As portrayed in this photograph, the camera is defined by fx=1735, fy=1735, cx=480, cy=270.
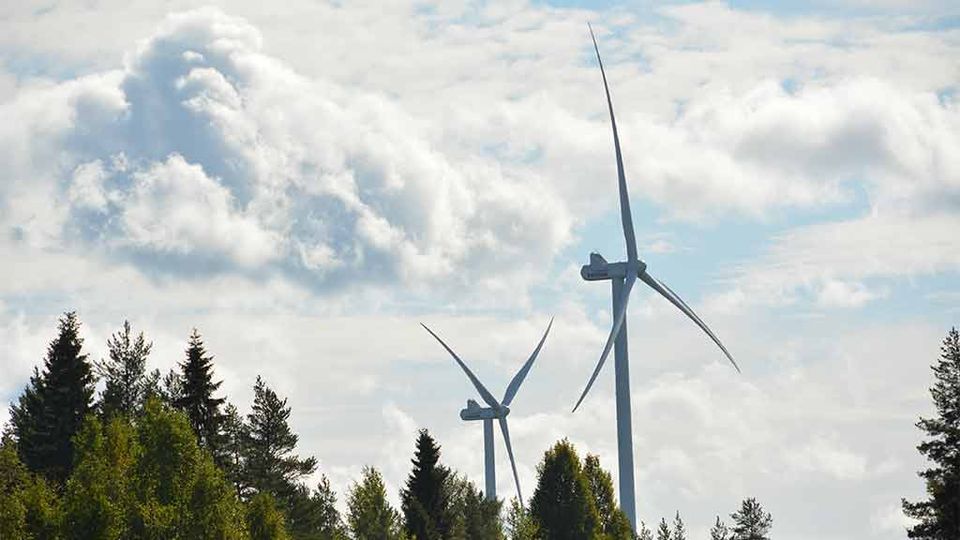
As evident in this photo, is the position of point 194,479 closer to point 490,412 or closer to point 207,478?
point 207,478

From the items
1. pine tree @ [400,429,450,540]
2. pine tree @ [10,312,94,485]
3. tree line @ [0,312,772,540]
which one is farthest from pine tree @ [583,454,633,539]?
pine tree @ [10,312,94,485]

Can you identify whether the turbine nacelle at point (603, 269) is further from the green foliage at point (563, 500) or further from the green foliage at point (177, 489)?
the green foliage at point (177, 489)

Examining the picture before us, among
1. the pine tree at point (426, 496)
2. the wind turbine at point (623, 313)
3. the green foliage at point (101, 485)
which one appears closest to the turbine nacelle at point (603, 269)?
the wind turbine at point (623, 313)

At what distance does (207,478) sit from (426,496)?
32.2 m

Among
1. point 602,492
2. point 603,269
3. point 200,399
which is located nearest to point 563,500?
point 602,492

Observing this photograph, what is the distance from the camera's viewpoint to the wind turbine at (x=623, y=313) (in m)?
118

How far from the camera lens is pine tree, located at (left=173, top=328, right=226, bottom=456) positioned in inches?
3954

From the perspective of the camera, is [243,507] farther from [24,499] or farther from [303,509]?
[303,509]

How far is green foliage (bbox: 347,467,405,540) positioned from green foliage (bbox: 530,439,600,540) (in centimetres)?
2253

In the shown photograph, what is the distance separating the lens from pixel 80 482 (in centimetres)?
8644

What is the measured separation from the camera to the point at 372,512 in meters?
113

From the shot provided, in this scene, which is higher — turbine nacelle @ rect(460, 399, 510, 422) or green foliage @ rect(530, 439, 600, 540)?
turbine nacelle @ rect(460, 399, 510, 422)

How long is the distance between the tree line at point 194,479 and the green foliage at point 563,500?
79 mm

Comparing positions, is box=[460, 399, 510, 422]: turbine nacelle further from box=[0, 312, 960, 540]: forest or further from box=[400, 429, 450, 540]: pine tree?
box=[400, 429, 450, 540]: pine tree
